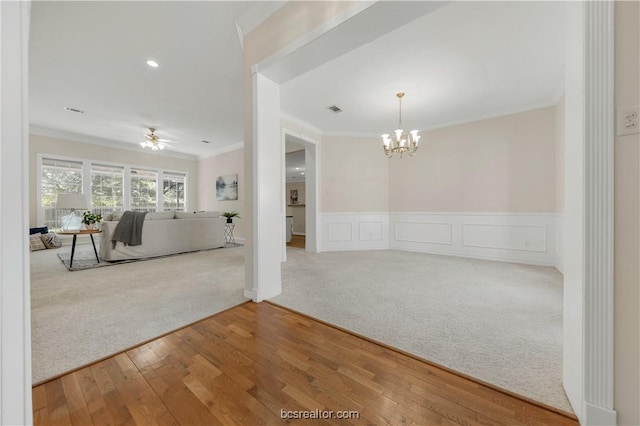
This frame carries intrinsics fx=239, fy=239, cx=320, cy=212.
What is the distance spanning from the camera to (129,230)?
4.01m

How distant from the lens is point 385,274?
327cm

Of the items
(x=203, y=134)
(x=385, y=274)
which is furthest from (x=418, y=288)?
(x=203, y=134)

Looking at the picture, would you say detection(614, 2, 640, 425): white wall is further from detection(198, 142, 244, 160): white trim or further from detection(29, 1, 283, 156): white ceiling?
detection(198, 142, 244, 160): white trim

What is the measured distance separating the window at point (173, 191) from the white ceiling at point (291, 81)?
2.66 metres

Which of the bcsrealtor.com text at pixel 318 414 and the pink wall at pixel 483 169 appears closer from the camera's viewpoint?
the bcsrealtor.com text at pixel 318 414

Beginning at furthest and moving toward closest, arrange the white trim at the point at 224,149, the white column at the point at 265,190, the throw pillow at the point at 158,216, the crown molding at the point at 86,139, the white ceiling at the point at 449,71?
the white trim at the point at 224,149, the crown molding at the point at 86,139, the throw pillow at the point at 158,216, the white column at the point at 265,190, the white ceiling at the point at 449,71

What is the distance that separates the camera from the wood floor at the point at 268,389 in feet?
3.41

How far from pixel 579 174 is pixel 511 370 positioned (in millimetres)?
1088

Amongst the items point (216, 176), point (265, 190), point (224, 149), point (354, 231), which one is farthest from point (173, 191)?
point (265, 190)

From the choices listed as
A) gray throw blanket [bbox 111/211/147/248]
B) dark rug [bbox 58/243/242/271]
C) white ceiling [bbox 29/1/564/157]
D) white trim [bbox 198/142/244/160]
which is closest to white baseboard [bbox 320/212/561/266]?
white ceiling [bbox 29/1/564/157]

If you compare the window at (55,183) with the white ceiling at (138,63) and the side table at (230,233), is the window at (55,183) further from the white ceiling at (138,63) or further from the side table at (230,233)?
the side table at (230,233)

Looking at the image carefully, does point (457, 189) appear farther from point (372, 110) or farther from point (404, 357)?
point (404, 357)

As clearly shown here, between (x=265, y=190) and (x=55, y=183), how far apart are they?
6.65 m

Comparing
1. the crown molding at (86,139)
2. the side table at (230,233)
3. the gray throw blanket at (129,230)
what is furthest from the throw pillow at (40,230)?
the side table at (230,233)
